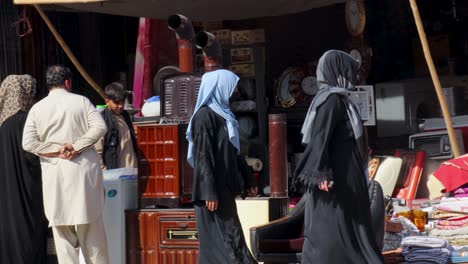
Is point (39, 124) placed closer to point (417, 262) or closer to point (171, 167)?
point (171, 167)

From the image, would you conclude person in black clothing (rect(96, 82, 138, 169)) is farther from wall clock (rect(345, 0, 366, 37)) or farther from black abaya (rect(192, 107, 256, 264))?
wall clock (rect(345, 0, 366, 37))

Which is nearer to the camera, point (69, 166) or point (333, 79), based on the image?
point (333, 79)

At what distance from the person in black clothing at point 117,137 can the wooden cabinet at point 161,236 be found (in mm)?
627

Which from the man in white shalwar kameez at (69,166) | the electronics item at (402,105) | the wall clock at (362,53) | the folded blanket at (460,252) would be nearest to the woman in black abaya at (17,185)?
the man in white shalwar kameez at (69,166)

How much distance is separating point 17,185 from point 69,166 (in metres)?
0.71

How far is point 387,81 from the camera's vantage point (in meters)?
11.0

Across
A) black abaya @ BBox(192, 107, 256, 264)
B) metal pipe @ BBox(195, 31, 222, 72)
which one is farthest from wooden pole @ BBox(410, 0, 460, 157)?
black abaya @ BBox(192, 107, 256, 264)

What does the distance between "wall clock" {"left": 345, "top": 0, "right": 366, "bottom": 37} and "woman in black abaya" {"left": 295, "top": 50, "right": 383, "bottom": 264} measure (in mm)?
3115

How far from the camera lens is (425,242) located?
704 centimetres

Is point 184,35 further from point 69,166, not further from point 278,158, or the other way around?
point 69,166

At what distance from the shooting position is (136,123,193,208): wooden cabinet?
7.48m

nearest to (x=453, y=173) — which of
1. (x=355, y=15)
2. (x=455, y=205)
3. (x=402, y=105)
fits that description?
(x=455, y=205)

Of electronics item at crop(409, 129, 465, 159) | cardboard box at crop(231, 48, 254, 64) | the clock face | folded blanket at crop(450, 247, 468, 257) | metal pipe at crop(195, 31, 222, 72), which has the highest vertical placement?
cardboard box at crop(231, 48, 254, 64)

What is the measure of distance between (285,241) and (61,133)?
1.77 meters
